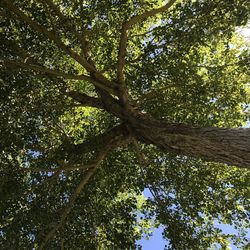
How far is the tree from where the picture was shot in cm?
718

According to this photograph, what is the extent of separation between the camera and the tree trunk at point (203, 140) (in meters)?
5.01

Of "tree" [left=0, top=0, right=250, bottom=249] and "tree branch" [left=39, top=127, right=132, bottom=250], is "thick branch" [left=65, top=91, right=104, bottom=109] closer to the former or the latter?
"tree" [left=0, top=0, right=250, bottom=249]

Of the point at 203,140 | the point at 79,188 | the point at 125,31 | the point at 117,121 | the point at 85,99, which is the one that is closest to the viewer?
the point at 203,140

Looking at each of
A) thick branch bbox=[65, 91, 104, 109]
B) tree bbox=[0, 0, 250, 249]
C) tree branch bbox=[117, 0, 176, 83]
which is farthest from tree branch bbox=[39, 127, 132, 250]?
tree branch bbox=[117, 0, 176, 83]

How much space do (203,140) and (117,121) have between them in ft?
14.4

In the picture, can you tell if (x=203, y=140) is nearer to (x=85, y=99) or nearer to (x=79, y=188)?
(x=79, y=188)

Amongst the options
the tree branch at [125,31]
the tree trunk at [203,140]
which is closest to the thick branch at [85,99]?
the tree branch at [125,31]

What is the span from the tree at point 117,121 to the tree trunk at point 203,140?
0.08 feet

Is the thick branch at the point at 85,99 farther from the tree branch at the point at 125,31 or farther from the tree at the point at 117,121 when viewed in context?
the tree branch at the point at 125,31

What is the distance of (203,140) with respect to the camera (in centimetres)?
552

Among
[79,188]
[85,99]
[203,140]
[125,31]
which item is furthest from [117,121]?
[203,140]

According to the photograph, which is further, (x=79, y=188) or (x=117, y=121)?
(x=117, y=121)

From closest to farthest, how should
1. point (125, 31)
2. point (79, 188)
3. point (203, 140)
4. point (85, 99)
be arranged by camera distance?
point (203, 140) < point (125, 31) < point (79, 188) < point (85, 99)

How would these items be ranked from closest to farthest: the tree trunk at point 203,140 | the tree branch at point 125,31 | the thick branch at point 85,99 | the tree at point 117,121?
the tree trunk at point 203,140 < the tree branch at point 125,31 < the tree at point 117,121 < the thick branch at point 85,99
